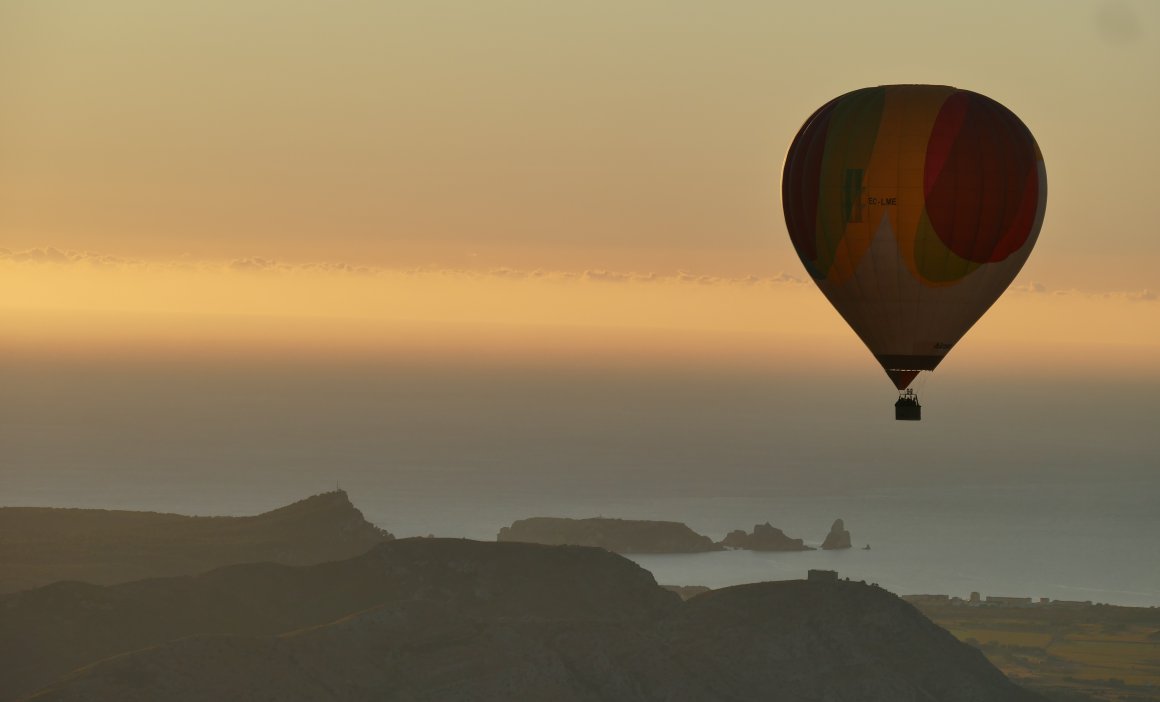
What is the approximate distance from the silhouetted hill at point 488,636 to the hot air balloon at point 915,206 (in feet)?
211

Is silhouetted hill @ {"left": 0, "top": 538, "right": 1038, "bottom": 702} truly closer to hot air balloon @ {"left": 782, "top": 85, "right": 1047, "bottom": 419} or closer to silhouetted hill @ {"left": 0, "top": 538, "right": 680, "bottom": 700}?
silhouetted hill @ {"left": 0, "top": 538, "right": 680, "bottom": 700}

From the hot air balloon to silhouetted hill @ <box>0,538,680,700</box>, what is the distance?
279 feet

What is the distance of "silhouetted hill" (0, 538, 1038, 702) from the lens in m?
144

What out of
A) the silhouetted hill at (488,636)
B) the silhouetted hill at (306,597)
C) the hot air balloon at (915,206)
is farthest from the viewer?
the silhouetted hill at (306,597)

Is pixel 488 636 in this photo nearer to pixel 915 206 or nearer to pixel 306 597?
pixel 306 597

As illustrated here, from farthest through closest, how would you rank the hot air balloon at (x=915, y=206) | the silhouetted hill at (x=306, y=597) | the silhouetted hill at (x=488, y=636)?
the silhouetted hill at (x=306, y=597) → the silhouetted hill at (x=488, y=636) → the hot air balloon at (x=915, y=206)

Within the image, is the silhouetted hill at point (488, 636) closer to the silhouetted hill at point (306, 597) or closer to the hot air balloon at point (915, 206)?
the silhouetted hill at point (306, 597)

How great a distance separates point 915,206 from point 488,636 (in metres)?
75.8

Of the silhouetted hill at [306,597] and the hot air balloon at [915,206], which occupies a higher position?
the hot air balloon at [915,206]

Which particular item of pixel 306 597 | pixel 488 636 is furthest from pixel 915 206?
pixel 306 597

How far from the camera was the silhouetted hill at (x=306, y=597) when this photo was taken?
16700 cm

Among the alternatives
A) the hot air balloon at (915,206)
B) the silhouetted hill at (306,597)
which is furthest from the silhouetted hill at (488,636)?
the hot air balloon at (915,206)

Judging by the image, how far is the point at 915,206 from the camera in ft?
284

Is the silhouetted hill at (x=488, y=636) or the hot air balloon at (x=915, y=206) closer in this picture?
the hot air balloon at (x=915, y=206)
